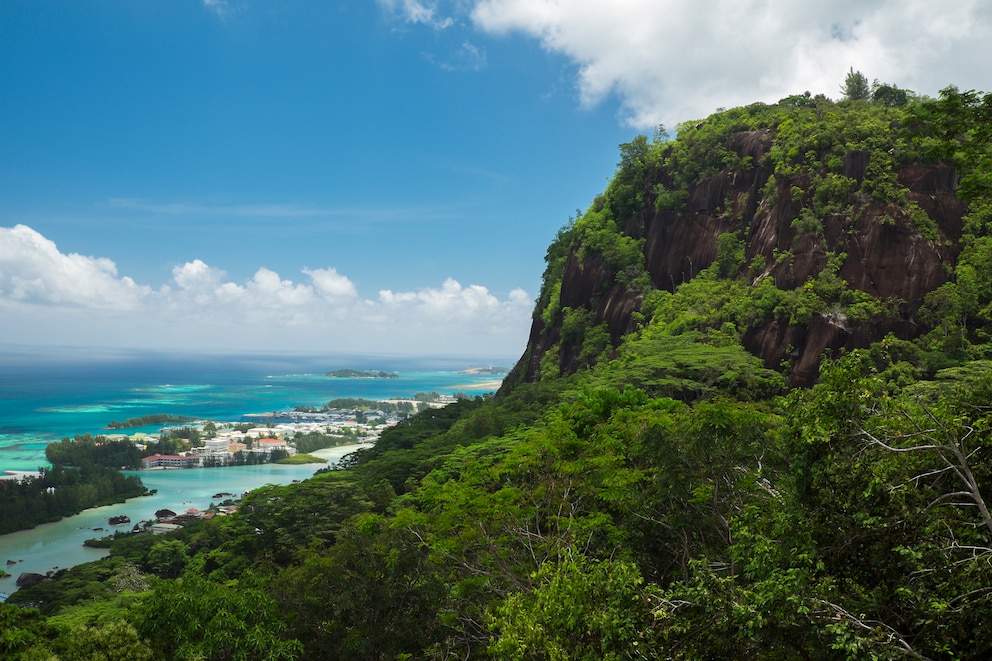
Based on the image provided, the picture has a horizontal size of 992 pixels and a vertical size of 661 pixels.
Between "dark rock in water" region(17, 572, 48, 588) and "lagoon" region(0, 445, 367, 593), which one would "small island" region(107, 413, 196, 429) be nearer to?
"lagoon" region(0, 445, 367, 593)

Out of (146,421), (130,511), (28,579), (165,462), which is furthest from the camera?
(146,421)

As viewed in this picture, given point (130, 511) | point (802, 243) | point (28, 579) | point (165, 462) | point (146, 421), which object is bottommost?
point (130, 511)

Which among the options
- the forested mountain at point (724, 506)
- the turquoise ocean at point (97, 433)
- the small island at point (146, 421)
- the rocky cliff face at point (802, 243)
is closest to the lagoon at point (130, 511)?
the turquoise ocean at point (97, 433)

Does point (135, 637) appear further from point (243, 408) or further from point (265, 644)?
point (243, 408)

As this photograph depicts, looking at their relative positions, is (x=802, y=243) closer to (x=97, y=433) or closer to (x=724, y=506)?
(x=724, y=506)

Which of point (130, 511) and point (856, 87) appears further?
point (130, 511)

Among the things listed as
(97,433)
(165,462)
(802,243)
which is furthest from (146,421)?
(802,243)

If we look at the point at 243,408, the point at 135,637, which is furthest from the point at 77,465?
the point at 135,637
